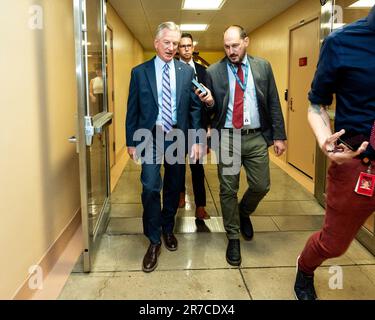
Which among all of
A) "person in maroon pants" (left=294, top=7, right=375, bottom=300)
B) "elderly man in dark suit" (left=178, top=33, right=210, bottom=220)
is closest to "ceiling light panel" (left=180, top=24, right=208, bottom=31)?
"elderly man in dark suit" (left=178, top=33, right=210, bottom=220)

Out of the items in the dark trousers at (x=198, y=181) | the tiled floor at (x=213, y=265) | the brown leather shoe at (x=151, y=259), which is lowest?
the tiled floor at (x=213, y=265)

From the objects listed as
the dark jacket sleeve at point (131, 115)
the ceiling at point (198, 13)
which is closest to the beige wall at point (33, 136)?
the dark jacket sleeve at point (131, 115)

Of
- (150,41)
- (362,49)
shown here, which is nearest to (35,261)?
(362,49)

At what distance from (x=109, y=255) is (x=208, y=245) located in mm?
728

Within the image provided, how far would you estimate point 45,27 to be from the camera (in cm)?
246

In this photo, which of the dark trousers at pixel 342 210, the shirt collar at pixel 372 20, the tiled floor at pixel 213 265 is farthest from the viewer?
the tiled floor at pixel 213 265

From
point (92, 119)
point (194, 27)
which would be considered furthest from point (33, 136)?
point (194, 27)

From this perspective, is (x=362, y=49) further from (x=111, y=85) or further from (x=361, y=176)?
(x=111, y=85)

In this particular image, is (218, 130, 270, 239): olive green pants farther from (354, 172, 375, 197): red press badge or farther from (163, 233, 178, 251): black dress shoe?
(354, 172, 375, 197): red press badge

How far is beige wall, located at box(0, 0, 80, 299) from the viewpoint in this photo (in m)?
1.87

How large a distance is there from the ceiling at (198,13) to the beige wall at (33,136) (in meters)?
2.67

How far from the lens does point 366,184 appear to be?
5.27ft

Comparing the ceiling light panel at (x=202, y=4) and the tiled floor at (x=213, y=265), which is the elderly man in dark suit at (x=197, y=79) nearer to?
the tiled floor at (x=213, y=265)

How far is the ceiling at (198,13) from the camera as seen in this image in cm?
540
